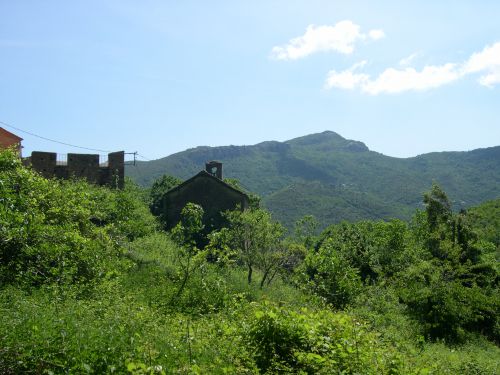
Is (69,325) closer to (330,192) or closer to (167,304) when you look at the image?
(167,304)

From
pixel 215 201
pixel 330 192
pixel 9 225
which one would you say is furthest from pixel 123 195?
pixel 330 192

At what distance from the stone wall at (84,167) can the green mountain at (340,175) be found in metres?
60.8

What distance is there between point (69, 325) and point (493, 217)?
54706mm

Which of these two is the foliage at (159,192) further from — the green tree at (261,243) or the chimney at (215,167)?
the green tree at (261,243)

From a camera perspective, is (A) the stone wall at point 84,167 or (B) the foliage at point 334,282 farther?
Result: (A) the stone wall at point 84,167

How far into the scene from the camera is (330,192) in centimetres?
11088

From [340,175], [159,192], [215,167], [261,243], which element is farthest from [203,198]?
[340,175]

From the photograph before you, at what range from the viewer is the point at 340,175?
512 ft

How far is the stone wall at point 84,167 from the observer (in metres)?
29.9

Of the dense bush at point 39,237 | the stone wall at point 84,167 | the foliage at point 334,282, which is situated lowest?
the foliage at point 334,282

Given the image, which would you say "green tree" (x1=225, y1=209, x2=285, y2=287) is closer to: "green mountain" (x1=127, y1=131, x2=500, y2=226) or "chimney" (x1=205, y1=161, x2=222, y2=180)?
"chimney" (x1=205, y1=161, x2=222, y2=180)

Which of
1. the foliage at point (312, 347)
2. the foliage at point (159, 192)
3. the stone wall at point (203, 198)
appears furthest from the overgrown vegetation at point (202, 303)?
the foliage at point (159, 192)

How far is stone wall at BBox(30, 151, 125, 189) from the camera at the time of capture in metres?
29.9

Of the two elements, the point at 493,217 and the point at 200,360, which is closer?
the point at 200,360
